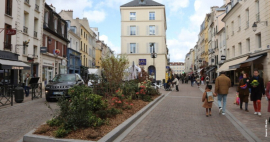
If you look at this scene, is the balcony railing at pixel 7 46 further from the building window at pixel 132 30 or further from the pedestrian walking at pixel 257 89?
the building window at pixel 132 30

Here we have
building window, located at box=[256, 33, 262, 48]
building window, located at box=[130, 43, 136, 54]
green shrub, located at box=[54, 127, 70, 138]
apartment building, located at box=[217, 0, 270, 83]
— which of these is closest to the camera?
green shrub, located at box=[54, 127, 70, 138]

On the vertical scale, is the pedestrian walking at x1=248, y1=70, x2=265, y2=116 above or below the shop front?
below

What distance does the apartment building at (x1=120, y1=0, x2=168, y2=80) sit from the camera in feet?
131

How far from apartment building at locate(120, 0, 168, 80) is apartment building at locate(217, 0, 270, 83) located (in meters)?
12.8

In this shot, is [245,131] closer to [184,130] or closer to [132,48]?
[184,130]

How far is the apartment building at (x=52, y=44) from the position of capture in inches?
1039

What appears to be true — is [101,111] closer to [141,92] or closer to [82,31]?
[141,92]

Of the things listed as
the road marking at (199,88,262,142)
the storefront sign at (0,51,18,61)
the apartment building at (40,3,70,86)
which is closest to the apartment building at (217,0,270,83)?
the road marking at (199,88,262,142)

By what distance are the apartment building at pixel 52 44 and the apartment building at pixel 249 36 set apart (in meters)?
20.3

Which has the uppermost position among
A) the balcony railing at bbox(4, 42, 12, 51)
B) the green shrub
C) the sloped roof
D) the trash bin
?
the sloped roof

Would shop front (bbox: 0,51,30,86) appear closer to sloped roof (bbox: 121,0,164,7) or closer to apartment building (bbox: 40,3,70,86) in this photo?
apartment building (bbox: 40,3,70,86)

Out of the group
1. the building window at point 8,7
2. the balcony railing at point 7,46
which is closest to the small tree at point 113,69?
the balcony railing at point 7,46

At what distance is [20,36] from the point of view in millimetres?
20531

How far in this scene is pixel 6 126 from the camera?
6.55 m
